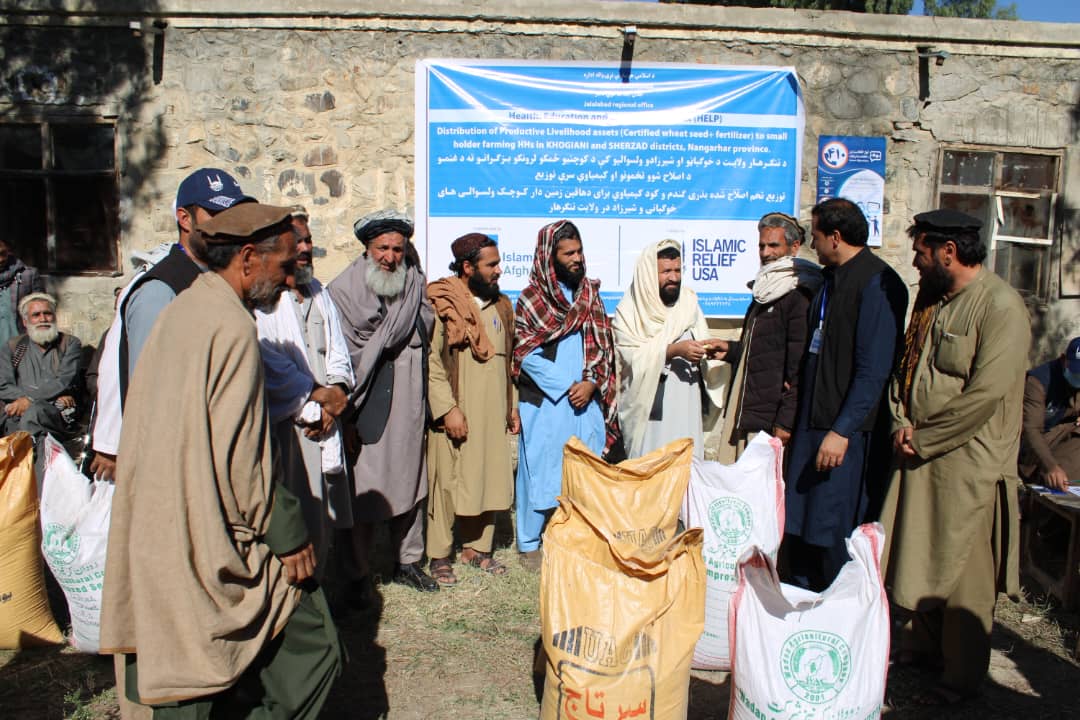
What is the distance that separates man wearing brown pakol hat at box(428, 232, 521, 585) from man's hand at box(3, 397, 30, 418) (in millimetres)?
2349

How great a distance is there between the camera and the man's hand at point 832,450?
305cm

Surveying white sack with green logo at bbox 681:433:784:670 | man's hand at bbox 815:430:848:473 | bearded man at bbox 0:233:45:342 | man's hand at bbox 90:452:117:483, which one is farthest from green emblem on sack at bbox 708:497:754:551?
bearded man at bbox 0:233:45:342

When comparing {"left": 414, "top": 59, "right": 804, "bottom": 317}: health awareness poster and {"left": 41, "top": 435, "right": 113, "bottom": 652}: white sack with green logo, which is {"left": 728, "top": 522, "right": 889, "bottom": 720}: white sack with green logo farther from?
{"left": 414, "top": 59, "right": 804, "bottom": 317}: health awareness poster

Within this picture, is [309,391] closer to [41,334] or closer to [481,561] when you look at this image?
[481,561]

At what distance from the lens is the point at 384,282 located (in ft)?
11.9

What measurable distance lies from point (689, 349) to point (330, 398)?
176cm

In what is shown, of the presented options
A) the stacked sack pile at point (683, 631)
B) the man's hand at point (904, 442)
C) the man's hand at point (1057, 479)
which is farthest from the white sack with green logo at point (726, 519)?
the man's hand at point (1057, 479)

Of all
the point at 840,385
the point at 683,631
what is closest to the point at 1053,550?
the point at 840,385

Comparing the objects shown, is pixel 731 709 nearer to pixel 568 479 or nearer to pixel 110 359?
pixel 568 479

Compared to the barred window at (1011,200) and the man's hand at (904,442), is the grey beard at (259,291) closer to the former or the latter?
the man's hand at (904,442)

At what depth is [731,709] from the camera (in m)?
2.34

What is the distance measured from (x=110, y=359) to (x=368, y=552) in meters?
1.68

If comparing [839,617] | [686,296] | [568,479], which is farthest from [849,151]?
[839,617]

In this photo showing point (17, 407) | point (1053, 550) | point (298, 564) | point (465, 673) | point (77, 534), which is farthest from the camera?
point (17, 407)
